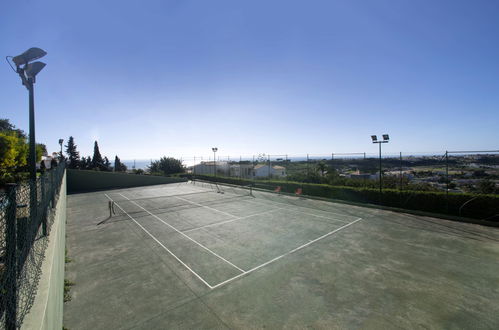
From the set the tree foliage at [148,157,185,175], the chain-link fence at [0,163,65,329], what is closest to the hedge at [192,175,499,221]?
the chain-link fence at [0,163,65,329]

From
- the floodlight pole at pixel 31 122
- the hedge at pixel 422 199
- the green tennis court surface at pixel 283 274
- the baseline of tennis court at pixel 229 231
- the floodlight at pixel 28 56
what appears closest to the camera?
the green tennis court surface at pixel 283 274

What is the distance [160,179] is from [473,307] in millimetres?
34529

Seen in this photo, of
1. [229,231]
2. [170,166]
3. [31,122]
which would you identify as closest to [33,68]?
[31,122]

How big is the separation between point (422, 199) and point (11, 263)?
55.4ft

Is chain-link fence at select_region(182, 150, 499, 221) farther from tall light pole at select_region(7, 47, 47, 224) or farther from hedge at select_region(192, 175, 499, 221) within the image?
tall light pole at select_region(7, 47, 47, 224)

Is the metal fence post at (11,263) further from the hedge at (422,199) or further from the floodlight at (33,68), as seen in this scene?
the hedge at (422,199)

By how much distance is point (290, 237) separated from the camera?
9.55 meters

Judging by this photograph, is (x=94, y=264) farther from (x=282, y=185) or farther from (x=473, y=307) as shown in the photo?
(x=282, y=185)

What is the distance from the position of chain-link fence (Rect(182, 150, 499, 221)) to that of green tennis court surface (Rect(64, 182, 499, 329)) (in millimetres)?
1522

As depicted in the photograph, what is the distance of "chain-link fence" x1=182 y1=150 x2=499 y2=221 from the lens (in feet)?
39.5

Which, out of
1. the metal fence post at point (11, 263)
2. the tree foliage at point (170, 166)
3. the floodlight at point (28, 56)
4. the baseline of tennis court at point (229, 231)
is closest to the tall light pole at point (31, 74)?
the floodlight at point (28, 56)

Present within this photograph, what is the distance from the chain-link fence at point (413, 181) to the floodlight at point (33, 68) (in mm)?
17402

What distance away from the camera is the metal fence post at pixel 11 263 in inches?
71.7

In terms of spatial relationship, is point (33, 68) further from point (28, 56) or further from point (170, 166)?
point (170, 166)
